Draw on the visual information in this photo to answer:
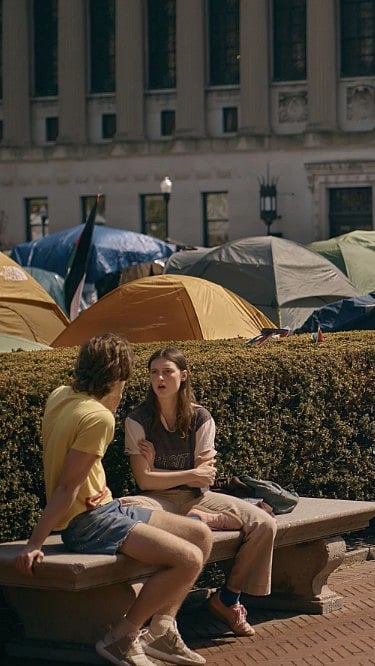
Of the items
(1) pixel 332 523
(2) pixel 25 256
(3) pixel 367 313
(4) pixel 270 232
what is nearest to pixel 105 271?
(2) pixel 25 256

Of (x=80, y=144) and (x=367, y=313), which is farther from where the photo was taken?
(x=80, y=144)

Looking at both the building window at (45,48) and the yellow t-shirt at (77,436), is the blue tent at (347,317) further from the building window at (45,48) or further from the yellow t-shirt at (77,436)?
the building window at (45,48)

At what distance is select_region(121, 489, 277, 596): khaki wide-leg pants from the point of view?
360 inches

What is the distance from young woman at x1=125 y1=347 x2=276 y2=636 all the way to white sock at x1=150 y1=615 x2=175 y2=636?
88 cm

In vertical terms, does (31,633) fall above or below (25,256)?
below

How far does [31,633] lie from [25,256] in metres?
30.0

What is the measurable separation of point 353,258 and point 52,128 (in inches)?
1133

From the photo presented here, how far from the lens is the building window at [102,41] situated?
200 feet

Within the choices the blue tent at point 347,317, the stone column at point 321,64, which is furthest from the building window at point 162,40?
the blue tent at point 347,317

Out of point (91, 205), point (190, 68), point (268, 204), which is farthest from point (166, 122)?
point (268, 204)

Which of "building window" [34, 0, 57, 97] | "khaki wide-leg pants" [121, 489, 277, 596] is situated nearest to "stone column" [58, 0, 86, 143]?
"building window" [34, 0, 57, 97]

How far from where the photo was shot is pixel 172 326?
20.9 metres

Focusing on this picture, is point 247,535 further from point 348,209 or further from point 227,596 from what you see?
point 348,209

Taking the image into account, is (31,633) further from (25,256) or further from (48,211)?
(48,211)
